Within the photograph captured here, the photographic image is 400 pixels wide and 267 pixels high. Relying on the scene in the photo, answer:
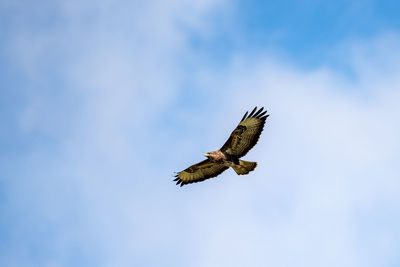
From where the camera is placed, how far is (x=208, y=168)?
66.9ft

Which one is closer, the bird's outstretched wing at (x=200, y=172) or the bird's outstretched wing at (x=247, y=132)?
the bird's outstretched wing at (x=247, y=132)

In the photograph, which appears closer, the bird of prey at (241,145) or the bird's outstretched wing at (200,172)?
the bird of prey at (241,145)

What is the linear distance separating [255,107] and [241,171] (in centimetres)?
217

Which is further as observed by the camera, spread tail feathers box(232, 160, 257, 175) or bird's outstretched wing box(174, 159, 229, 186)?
bird's outstretched wing box(174, 159, 229, 186)

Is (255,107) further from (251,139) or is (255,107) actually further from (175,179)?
(175,179)

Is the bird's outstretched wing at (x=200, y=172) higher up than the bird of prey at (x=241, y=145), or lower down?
higher up

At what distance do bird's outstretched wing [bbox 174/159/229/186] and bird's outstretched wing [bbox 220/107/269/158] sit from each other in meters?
1.14

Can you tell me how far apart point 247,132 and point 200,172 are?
275 centimetres

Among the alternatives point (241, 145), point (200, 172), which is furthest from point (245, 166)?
point (200, 172)

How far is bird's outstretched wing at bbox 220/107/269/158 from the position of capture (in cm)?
1877

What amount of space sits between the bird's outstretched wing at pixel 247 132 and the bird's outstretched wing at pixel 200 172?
3.75 feet

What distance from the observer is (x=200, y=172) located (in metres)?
20.7

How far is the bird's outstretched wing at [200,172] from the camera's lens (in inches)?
792

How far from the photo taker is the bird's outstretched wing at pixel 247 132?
18.8 m
